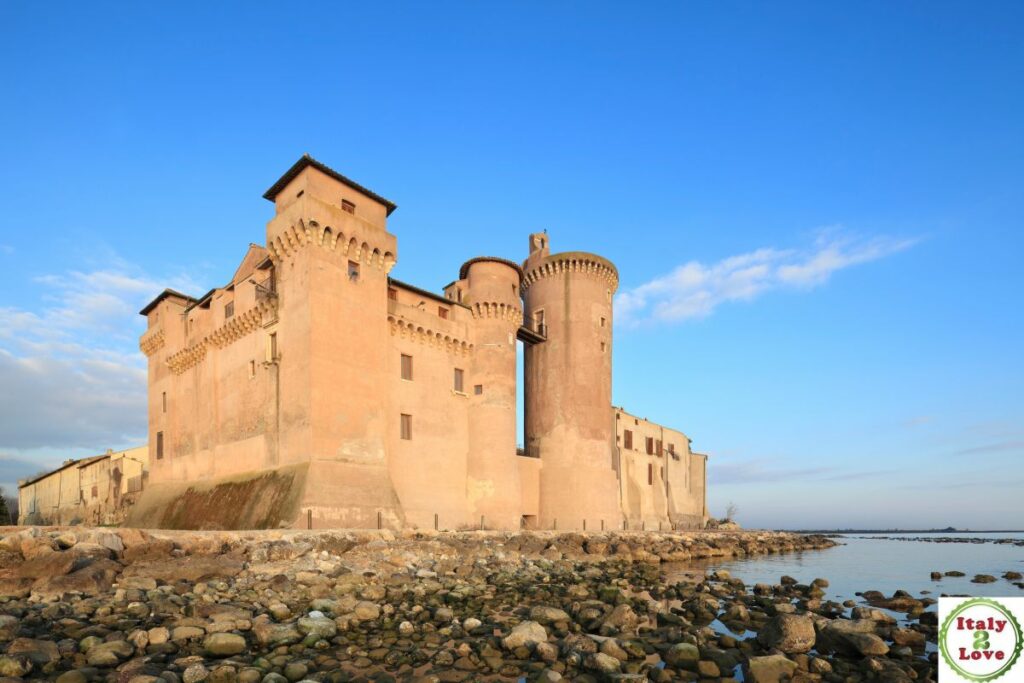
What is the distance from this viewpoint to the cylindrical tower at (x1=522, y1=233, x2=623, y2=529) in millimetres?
34219

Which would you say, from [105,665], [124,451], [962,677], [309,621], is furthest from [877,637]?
[124,451]

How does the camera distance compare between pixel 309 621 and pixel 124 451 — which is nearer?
pixel 309 621

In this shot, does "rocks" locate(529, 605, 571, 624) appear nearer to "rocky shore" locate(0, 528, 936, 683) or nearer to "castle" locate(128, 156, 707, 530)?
"rocky shore" locate(0, 528, 936, 683)

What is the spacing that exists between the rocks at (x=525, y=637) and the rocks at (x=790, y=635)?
380 cm

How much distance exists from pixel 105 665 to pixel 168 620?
2.37 meters

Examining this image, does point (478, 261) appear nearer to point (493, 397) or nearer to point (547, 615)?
point (493, 397)

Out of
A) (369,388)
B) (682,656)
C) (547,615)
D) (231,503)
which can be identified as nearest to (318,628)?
(547,615)

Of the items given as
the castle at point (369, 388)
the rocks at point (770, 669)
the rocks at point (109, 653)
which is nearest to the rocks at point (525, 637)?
the rocks at point (770, 669)

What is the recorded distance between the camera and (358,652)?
8938 mm

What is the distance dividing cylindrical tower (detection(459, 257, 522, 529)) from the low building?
23919mm

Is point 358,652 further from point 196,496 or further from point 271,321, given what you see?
point 196,496

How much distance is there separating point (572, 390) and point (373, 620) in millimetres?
24963

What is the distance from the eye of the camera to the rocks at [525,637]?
9398 millimetres

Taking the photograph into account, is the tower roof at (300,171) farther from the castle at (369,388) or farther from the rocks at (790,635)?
the rocks at (790,635)
